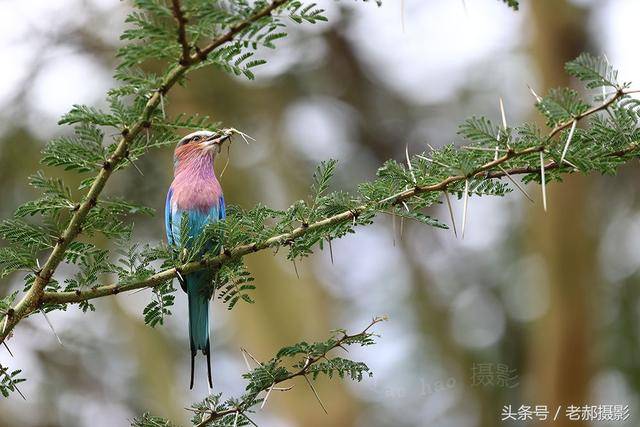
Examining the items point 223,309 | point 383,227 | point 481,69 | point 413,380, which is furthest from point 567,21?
point 223,309

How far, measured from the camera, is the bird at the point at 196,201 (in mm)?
4750

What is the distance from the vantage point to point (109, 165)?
276cm

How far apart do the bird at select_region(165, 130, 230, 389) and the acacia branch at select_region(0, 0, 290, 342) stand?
154cm

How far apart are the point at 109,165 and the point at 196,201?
8.15 ft

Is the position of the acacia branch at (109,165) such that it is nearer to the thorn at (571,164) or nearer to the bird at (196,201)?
the thorn at (571,164)

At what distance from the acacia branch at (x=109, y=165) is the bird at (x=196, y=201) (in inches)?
60.5

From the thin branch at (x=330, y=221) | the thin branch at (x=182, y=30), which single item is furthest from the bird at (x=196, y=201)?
the thin branch at (x=182, y=30)

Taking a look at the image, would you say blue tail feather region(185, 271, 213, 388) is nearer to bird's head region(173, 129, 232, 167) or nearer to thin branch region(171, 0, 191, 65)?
bird's head region(173, 129, 232, 167)

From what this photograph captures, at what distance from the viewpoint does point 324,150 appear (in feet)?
40.0

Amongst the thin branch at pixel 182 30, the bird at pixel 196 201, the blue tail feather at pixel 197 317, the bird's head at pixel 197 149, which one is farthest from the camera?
the bird's head at pixel 197 149

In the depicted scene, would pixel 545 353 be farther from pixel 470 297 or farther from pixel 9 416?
pixel 9 416

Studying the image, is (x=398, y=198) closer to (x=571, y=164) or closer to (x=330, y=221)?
(x=330, y=221)

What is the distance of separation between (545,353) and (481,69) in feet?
16.9

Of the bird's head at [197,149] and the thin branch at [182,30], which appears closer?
the thin branch at [182,30]
